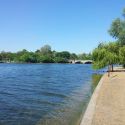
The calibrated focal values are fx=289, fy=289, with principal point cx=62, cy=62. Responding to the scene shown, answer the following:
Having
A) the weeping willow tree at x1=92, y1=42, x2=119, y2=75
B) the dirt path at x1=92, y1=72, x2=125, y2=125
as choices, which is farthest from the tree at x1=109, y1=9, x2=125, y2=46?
the dirt path at x1=92, y1=72, x2=125, y2=125

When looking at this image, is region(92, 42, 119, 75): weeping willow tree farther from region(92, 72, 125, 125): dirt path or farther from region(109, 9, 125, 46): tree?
region(92, 72, 125, 125): dirt path

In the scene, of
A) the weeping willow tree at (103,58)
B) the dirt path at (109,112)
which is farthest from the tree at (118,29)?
the dirt path at (109,112)

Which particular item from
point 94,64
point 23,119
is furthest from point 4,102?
point 94,64

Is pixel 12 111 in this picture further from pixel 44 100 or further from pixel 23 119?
pixel 44 100

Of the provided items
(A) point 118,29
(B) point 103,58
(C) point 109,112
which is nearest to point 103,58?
(B) point 103,58

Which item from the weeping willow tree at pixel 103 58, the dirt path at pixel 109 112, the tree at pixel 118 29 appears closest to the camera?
the dirt path at pixel 109 112

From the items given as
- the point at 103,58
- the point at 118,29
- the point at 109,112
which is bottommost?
the point at 109,112

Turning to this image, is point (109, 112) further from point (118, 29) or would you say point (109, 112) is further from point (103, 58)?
point (118, 29)

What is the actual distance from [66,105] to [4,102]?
465cm

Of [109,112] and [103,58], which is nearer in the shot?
[109,112]

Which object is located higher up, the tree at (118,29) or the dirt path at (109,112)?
the tree at (118,29)

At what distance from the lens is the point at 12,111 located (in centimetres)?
1697

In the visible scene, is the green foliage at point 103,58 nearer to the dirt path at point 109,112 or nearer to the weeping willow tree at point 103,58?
the weeping willow tree at point 103,58

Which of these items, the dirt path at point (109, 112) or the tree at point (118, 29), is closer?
the dirt path at point (109, 112)
